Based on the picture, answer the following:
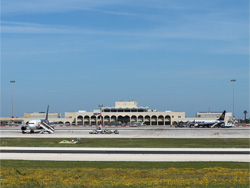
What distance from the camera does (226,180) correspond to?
3112 centimetres

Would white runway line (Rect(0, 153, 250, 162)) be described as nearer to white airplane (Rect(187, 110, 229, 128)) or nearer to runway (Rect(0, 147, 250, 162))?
runway (Rect(0, 147, 250, 162))

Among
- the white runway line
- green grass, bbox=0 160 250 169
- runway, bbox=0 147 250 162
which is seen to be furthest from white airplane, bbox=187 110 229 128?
green grass, bbox=0 160 250 169

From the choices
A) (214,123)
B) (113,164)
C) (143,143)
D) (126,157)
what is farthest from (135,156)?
(214,123)

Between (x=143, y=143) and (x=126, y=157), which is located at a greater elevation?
(x=126, y=157)

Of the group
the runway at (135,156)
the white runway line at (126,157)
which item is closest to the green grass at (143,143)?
the runway at (135,156)

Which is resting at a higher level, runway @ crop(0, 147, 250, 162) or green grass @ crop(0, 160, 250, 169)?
green grass @ crop(0, 160, 250, 169)

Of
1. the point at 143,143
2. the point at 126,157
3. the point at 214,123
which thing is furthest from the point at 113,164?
the point at 214,123

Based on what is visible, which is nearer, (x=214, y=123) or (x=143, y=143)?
(x=143, y=143)

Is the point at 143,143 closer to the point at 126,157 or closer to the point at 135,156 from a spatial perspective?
the point at 135,156

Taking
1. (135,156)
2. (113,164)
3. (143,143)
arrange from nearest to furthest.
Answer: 1. (113,164)
2. (135,156)
3. (143,143)

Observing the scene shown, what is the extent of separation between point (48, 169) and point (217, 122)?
128 m

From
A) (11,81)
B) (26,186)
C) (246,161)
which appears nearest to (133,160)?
(246,161)

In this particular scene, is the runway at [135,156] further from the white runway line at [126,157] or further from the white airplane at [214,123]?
the white airplane at [214,123]

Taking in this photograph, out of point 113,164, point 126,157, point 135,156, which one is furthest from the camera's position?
point 135,156
